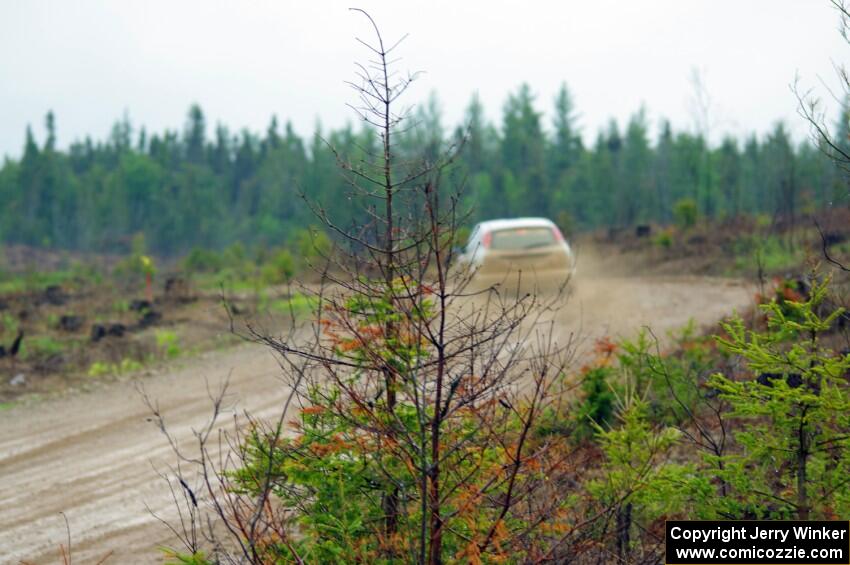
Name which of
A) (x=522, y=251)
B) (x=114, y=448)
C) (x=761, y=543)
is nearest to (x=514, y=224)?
(x=522, y=251)

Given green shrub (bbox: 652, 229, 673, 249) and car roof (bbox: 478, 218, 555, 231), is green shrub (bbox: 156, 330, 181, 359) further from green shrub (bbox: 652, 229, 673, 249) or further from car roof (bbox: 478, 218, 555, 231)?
green shrub (bbox: 652, 229, 673, 249)

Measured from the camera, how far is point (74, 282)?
3175 cm

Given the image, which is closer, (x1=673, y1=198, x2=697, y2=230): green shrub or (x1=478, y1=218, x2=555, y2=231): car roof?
(x1=478, y1=218, x2=555, y2=231): car roof

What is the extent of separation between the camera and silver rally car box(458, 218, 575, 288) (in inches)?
544

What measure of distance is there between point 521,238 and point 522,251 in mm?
294

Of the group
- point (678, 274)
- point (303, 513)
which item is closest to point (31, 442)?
point (303, 513)

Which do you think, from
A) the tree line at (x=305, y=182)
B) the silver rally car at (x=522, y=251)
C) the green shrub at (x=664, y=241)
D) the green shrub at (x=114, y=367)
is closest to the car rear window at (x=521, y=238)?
the silver rally car at (x=522, y=251)

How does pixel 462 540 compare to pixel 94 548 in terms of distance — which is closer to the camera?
pixel 462 540

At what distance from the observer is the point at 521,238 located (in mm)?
14172

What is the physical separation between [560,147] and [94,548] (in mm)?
76569

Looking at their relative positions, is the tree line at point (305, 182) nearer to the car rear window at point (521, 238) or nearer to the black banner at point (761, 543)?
the car rear window at point (521, 238)

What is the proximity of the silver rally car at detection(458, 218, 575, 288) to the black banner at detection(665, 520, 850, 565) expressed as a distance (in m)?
9.35

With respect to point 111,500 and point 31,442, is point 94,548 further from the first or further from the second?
point 31,442

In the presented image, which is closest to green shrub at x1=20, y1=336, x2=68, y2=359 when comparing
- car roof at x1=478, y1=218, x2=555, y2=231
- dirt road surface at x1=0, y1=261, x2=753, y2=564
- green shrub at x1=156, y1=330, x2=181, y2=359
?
green shrub at x1=156, y1=330, x2=181, y2=359
